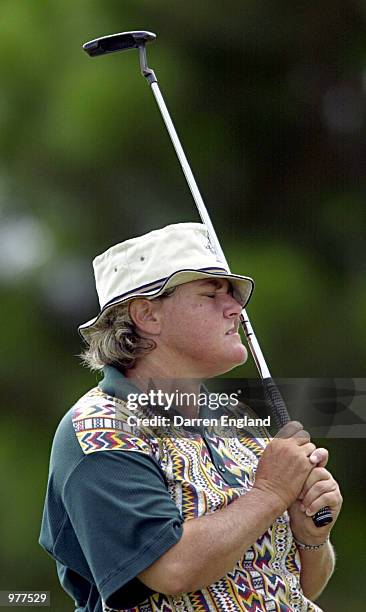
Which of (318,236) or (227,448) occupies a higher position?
(227,448)

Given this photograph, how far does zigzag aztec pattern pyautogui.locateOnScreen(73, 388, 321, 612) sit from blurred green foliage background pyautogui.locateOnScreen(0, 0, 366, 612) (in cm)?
122

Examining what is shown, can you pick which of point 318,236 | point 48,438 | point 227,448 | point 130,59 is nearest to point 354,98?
point 318,236

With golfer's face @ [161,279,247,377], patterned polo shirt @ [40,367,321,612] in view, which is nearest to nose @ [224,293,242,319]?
golfer's face @ [161,279,247,377]

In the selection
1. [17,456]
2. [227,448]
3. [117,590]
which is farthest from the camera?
[17,456]

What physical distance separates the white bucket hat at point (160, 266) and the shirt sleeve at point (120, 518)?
16 centimetres

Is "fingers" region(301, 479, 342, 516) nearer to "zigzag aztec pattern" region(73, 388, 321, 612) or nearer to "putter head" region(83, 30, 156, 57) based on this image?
"zigzag aztec pattern" region(73, 388, 321, 612)

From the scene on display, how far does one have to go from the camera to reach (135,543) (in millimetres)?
756

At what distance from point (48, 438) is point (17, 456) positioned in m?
0.07

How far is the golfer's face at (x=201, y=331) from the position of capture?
34.0 inches

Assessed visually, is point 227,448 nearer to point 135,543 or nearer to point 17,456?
point 135,543

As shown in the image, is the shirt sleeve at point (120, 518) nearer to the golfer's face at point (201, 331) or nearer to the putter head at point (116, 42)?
the golfer's face at point (201, 331)

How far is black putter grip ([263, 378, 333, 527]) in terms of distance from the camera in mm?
833

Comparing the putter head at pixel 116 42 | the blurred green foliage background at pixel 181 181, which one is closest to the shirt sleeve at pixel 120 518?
the putter head at pixel 116 42

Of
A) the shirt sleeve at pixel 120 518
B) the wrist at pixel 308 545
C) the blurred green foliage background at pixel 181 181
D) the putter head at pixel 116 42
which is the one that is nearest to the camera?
the shirt sleeve at pixel 120 518
